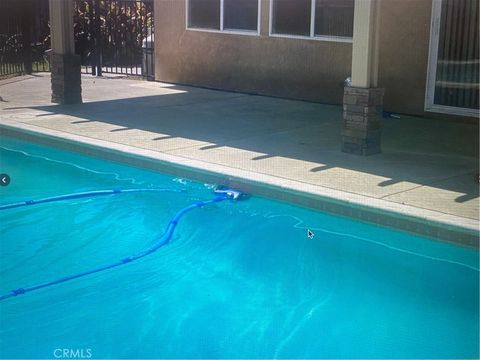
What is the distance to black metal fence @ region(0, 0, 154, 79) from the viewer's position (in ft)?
55.5

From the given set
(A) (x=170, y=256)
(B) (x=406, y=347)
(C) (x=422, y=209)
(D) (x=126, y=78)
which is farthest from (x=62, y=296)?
(D) (x=126, y=78)

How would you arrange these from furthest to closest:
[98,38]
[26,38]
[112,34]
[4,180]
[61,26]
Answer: [112,34] < [98,38] < [26,38] < [61,26] < [4,180]

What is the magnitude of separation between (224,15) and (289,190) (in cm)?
777

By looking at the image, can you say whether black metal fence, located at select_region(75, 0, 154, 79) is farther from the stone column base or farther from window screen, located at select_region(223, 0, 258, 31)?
the stone column base

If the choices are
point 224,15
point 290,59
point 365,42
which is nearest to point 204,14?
point 224,15

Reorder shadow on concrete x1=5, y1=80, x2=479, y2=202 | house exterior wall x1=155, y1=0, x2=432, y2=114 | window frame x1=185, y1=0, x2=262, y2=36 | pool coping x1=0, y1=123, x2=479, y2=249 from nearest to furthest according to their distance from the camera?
pool coping x1=0, y1=123, x2=479, y2=249 → shadow on concrete x1=5, y1=80, x2=479, y2=202 → house exterior wall x1=155, y1=0, x2=432, y2=114 → window frame x1=185, y1=0, x2=262, y2=36

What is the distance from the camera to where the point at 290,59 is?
13172 mm

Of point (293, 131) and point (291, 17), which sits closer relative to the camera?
point (293, 131)

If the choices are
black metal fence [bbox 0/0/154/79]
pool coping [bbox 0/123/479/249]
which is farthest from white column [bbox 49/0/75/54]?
black metal fence [bbox 0/0/154/79]

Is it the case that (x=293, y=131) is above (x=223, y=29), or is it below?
below

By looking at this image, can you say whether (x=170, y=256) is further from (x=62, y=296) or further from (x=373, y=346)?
(x=373, y=346)

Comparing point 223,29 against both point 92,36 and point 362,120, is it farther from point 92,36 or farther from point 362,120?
point 362,120

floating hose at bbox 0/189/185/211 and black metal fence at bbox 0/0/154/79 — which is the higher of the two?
black metal fence at bbox 0/0/154/79

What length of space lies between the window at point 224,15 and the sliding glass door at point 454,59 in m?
3.90
